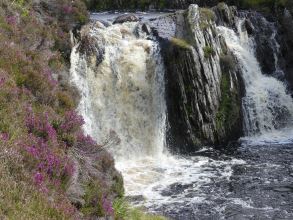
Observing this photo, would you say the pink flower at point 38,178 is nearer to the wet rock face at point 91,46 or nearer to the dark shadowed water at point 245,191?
the dark shadowed water at point 245,191

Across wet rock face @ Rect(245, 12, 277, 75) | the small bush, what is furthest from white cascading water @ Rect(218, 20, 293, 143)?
the small bush

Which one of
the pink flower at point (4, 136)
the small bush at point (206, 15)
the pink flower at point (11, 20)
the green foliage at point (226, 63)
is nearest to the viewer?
the pink flower at point (4, 136)

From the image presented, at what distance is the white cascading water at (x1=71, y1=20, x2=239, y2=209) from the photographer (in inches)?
910

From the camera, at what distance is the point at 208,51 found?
26.8 m

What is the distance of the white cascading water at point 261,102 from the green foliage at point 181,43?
5066 mm

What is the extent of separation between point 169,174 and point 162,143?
4119mm

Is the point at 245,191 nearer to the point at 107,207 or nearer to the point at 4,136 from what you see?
the point at 107,207

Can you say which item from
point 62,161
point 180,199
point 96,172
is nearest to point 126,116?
point 180,199

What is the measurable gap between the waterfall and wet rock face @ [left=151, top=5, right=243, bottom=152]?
29.9 inches

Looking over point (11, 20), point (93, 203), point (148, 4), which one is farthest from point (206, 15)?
point (93, 203)

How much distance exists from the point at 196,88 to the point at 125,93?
411 cm

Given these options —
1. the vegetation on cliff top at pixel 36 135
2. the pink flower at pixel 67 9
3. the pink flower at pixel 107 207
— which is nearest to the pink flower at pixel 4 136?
the vegetation on cliff top at pixel 36 135

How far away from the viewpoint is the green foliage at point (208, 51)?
87.1ft

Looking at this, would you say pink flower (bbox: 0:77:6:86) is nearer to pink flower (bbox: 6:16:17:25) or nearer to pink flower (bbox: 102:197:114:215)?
pink flower (bbox: 102:197:114:215)
